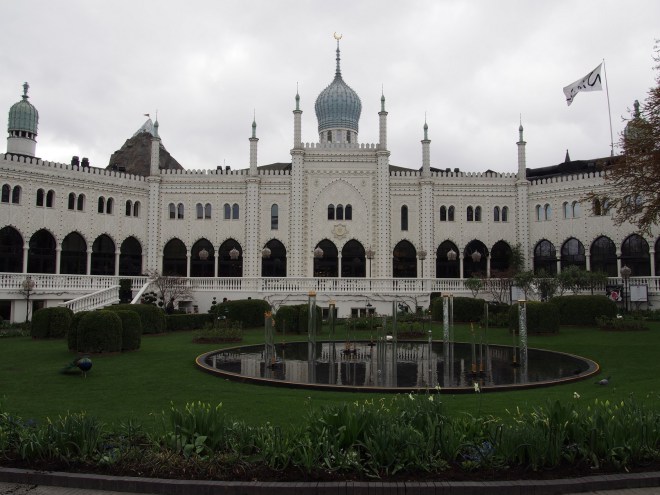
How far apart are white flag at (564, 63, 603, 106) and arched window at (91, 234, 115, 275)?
36.9 metres

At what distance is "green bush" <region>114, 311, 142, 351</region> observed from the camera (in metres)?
20.0

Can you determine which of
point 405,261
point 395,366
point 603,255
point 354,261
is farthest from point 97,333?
point 603,255

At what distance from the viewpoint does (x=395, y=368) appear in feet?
53.4

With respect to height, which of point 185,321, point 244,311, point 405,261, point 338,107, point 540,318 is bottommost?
point 185,321

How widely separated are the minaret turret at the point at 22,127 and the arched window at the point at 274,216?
21.4 metres

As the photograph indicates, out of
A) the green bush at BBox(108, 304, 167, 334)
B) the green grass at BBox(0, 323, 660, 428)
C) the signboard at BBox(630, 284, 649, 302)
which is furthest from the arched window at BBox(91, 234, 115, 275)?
the signboard at BBox(630, 284, 649, 302)

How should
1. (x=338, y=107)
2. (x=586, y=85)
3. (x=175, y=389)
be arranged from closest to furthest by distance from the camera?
(x=175, y=389)
(x=586, y=85)
(x=338, y=107)

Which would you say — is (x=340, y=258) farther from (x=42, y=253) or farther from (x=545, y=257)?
(x=42, y=253)

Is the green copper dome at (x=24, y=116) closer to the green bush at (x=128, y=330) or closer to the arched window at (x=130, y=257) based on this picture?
the arched window at (x=130, y=257)

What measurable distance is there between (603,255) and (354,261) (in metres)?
19.9

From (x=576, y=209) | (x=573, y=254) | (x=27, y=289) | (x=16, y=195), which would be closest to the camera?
(x=27, y=289)

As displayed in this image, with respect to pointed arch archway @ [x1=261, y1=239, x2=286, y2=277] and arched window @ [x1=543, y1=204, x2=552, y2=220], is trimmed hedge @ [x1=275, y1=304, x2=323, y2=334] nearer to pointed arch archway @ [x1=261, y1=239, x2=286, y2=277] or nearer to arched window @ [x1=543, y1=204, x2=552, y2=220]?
pointed arch archway @ [x1=261, y1=239, x2=286, y2=277]

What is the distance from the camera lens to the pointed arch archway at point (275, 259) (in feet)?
154

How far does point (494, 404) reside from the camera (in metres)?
11.6
